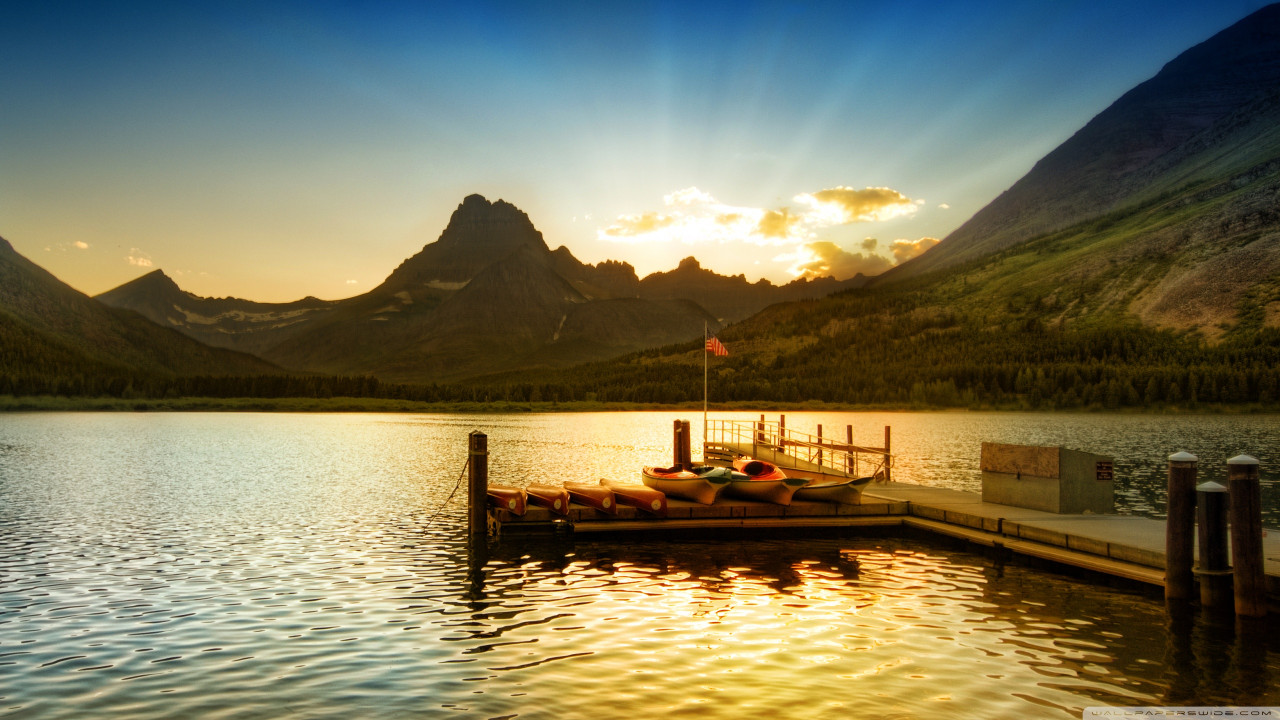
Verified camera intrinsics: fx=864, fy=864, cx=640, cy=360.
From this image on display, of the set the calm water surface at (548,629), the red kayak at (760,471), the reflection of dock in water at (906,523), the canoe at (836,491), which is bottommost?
the calm water surface at (548,629)

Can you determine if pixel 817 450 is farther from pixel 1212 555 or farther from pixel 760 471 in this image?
pixel 1212 555

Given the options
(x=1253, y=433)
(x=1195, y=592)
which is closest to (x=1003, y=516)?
(x=1195, y=592)

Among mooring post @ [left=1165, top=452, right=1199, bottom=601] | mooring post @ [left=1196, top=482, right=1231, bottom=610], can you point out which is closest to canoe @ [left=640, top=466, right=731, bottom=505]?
mooring post @ [left=1165, top=452, right=1199, bottom=601]

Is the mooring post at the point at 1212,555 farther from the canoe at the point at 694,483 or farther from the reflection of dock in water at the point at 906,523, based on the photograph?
the canoe at the point at 694,483

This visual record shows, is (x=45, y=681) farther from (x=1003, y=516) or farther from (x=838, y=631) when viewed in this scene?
(x=1003, y=516)

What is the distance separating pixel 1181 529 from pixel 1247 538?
1335mm

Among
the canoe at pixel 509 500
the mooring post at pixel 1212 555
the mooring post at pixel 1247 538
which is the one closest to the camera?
the mooring post at pixel 1247 538

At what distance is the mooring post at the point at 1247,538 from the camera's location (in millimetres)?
17156

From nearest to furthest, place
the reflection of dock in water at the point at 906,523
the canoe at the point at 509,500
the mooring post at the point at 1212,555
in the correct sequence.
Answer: the mooring post at the point at 1212,555 → the reflection of dock in water at the point at 906,523 → the canoe at the point at 509,500

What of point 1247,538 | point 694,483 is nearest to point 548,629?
point 694,483

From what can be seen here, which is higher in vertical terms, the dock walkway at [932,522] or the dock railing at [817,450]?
the dock railing at [817,450]

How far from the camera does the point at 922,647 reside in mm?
17062

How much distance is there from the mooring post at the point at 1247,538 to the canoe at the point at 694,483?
16.4 meters

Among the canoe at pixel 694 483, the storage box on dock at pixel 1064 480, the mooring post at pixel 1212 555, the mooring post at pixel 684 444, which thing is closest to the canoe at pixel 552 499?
the canoe at pixel 694 483
